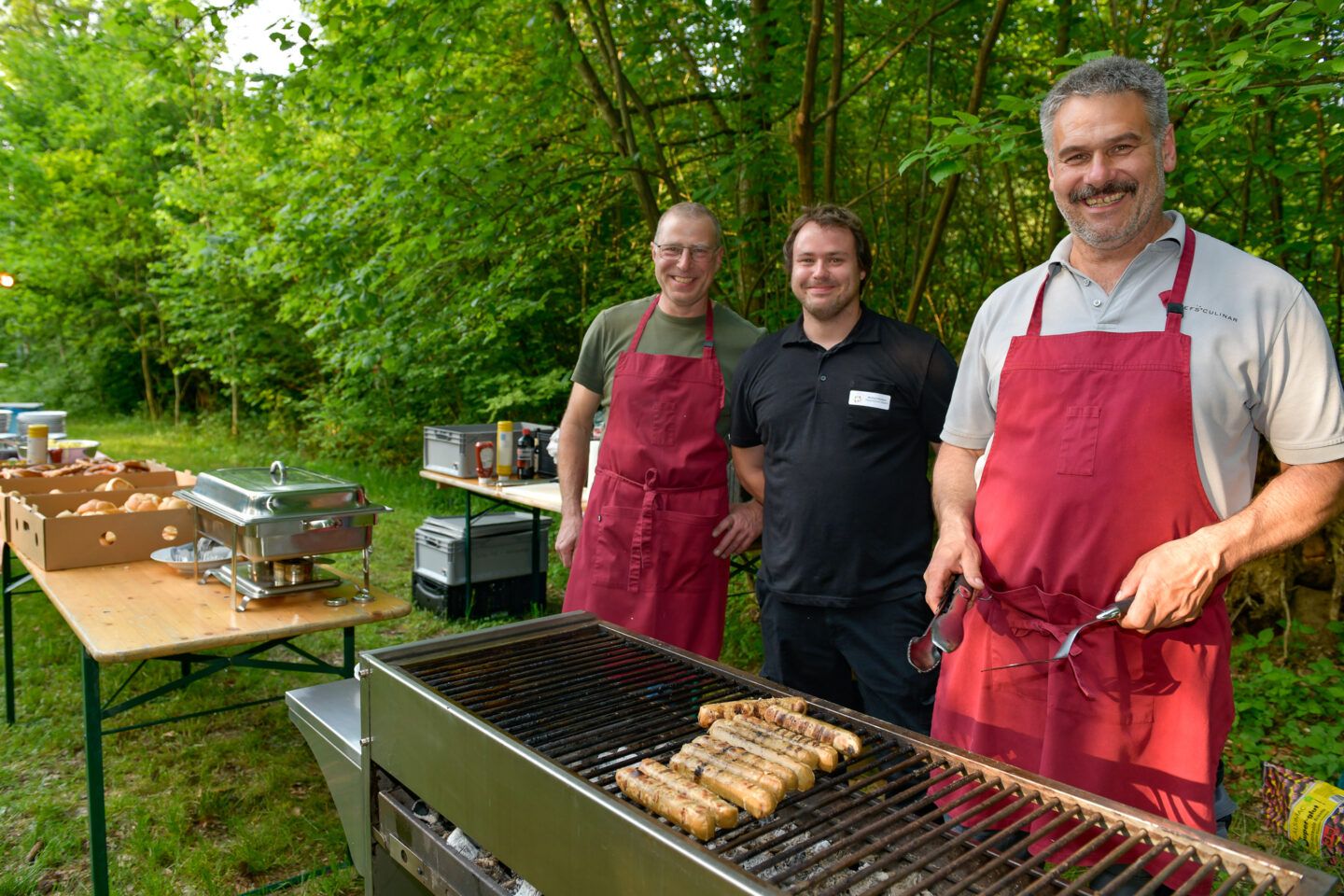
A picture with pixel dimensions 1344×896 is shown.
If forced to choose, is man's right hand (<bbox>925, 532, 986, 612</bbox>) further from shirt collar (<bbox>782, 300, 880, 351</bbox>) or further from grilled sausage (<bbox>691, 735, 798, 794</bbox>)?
shirt collar (<bbox>782, 300, 880, 351</bbox>)

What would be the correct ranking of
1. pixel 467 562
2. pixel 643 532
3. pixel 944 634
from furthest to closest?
pixel 467 562, pixel 643 532, pixel 944 634

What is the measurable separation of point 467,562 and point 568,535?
2450 mm

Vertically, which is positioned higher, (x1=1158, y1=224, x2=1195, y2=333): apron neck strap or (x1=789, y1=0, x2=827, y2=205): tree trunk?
(x1=789, y1=0, x2=827, y2=205): tree trunk

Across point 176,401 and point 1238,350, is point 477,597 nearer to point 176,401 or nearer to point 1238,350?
point 1238,350

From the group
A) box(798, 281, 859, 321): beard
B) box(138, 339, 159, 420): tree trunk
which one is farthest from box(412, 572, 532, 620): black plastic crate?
box(138, 339, 159, 420): tree trunk

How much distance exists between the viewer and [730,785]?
55.8 inches

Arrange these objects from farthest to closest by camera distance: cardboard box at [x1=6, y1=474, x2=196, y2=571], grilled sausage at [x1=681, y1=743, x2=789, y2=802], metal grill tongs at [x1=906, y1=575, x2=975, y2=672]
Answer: cardboard box at [x1=6, y1=474, x2=196, y2=571], metal grill tongs at [x1=906, y1=575, x2=975, y2=672], grilled sausage at [x1=681, y1=743, x2=789, y2=802]

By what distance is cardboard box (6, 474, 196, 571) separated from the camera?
3.31m

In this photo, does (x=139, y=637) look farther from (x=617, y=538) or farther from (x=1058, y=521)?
(x=1058, y=521)

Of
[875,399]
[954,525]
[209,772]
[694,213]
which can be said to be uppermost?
[694,213]

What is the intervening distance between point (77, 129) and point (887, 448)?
16441mm

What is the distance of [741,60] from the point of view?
5.64 m

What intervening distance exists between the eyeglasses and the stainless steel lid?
4.15 ft

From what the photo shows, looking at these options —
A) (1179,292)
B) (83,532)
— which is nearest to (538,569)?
(83,532)
